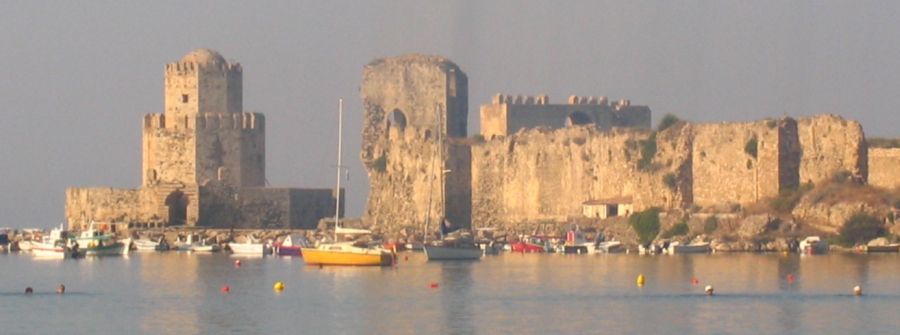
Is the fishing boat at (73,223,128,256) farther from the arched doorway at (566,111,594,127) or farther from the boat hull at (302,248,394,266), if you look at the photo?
the arched doorway at (566,111,594,127)

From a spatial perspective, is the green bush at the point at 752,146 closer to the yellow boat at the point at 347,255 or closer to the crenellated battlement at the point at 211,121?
the yellow boat at the point at 347,255

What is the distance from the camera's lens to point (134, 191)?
88812mm

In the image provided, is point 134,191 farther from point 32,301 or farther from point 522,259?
point 32,301

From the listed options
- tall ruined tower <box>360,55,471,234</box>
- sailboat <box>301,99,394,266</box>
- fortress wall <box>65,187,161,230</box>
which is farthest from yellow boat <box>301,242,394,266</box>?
fortress wall <box>65,187,161,230</box>

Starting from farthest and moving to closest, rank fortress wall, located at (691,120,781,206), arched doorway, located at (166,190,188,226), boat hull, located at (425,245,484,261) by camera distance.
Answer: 1. arched doorway, located at (166,190,188,226)
2. fortress wall, located at (691,120,781,206)
3. boat hull, located at (425,245,484,261)

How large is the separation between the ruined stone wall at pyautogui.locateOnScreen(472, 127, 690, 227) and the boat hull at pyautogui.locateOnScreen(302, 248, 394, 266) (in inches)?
506

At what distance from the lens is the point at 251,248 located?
79625 mm

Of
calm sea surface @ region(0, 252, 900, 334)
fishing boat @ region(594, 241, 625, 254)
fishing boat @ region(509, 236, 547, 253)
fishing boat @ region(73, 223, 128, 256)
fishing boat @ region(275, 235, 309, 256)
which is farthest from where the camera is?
fishing boat @ region(73, 223, 128, 256)

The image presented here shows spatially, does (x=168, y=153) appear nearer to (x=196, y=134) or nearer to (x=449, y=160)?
(x=196, y=134)

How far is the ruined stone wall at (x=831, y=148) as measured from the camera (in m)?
69.4

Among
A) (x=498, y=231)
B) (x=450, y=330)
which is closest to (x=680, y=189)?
(x=498, y=231)

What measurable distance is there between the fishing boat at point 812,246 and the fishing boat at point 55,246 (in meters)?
24.0

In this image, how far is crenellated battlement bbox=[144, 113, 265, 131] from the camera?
8781cm

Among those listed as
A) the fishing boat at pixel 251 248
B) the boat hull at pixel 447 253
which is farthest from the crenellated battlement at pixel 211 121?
the boat hull at pixel 447 253
